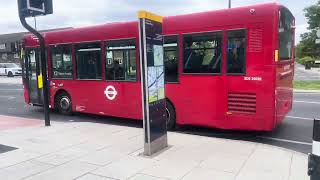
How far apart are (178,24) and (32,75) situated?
261 inches

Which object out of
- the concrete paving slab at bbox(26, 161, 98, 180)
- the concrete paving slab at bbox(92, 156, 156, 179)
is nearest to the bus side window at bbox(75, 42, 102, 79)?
the concrete paving slab at bbox(92, 156, 156, 179)

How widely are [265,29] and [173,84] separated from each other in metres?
2.65

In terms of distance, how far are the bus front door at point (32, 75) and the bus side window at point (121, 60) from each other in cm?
359

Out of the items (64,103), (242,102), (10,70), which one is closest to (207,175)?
(242,102)

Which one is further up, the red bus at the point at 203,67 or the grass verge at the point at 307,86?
the red bus at the point at 203,67

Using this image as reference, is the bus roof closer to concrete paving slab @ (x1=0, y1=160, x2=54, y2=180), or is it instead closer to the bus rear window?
the bus rear window

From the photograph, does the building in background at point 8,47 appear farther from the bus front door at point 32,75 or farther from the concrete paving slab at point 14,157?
the concrete paving slab at point 14,157

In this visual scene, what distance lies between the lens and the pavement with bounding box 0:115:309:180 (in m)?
5.57

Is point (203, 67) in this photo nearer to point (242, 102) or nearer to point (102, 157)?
point (242, 102)

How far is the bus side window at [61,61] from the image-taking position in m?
11.5

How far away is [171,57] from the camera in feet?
29.7

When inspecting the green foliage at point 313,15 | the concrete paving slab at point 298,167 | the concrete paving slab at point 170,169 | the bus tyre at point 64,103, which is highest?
the green foliage at point 313,15

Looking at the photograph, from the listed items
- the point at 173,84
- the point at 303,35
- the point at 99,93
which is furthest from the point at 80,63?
the point at 303,35

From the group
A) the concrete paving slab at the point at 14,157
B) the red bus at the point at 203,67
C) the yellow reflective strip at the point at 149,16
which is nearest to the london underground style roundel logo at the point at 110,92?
the red bus at the point at 203,67
